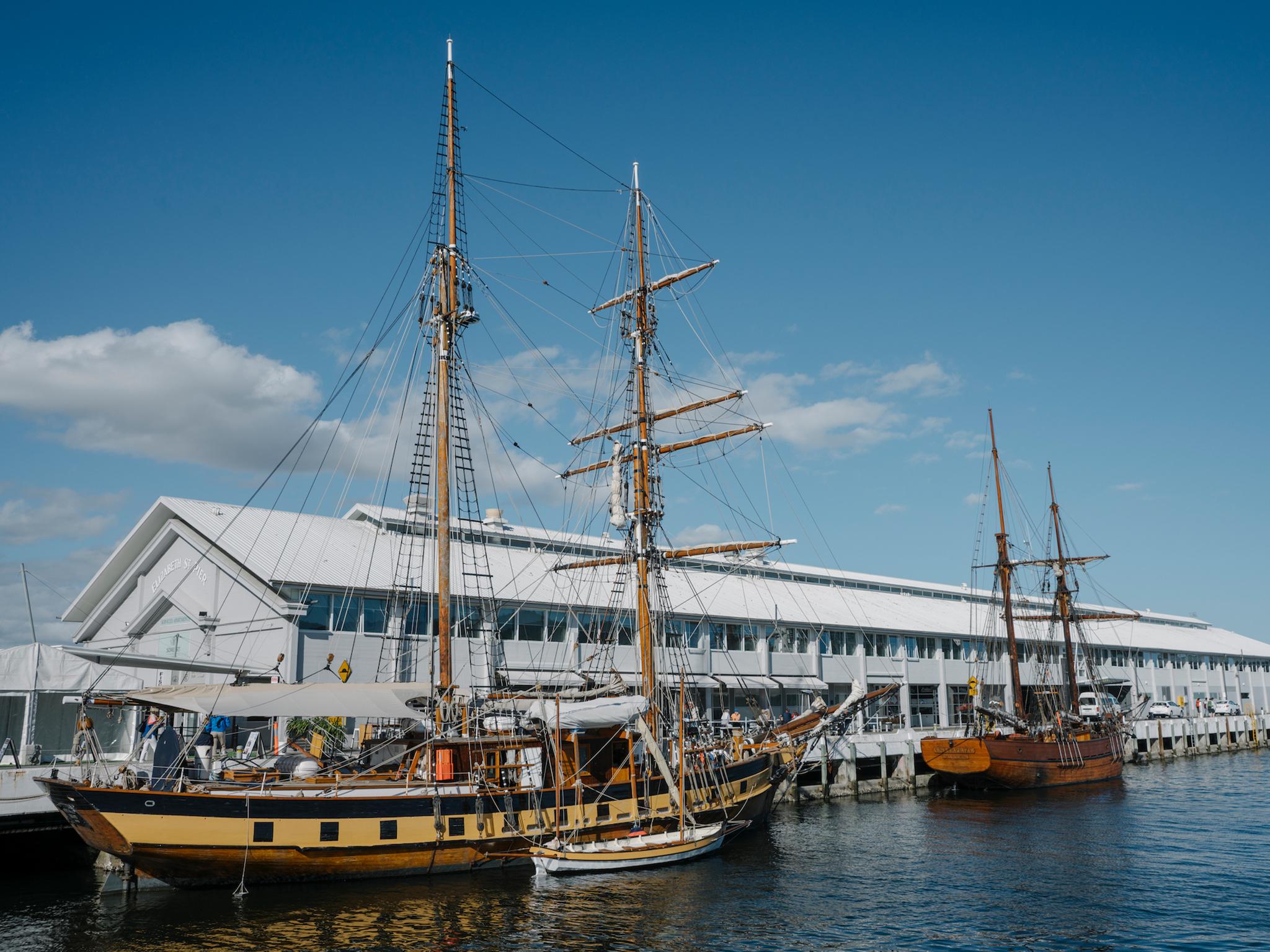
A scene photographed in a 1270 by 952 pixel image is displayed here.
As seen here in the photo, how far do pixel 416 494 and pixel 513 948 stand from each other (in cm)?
1565

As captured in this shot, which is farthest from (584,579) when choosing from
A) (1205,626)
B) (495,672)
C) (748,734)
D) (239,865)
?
(1205,626)

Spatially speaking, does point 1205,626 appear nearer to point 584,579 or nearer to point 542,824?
point 584,579

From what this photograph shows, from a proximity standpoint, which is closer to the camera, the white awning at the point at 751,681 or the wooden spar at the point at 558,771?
the wooden spar at the point at 558,771

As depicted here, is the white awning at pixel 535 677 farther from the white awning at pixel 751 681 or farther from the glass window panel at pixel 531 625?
the white awning at pixel 751 681

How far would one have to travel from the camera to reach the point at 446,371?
1231 inches

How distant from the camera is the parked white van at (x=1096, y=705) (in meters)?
60.9

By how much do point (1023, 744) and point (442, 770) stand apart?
3302 centimetres

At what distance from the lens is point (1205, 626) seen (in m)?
115

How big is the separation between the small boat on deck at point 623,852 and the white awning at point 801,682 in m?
25.2

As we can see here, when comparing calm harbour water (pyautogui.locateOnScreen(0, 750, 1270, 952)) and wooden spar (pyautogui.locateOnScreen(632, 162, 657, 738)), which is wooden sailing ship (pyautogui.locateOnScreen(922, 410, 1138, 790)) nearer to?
calm harbour water (pyautogui.locateOnScreen(0, 750, 1270, 952))

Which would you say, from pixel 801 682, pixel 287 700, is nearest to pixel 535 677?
pixel 287 700

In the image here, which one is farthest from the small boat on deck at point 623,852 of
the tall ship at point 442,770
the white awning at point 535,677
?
the white awning at point 535,677

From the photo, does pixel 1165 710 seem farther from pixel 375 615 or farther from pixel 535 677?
pixel 375 615

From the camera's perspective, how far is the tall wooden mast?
27812 millimetres
